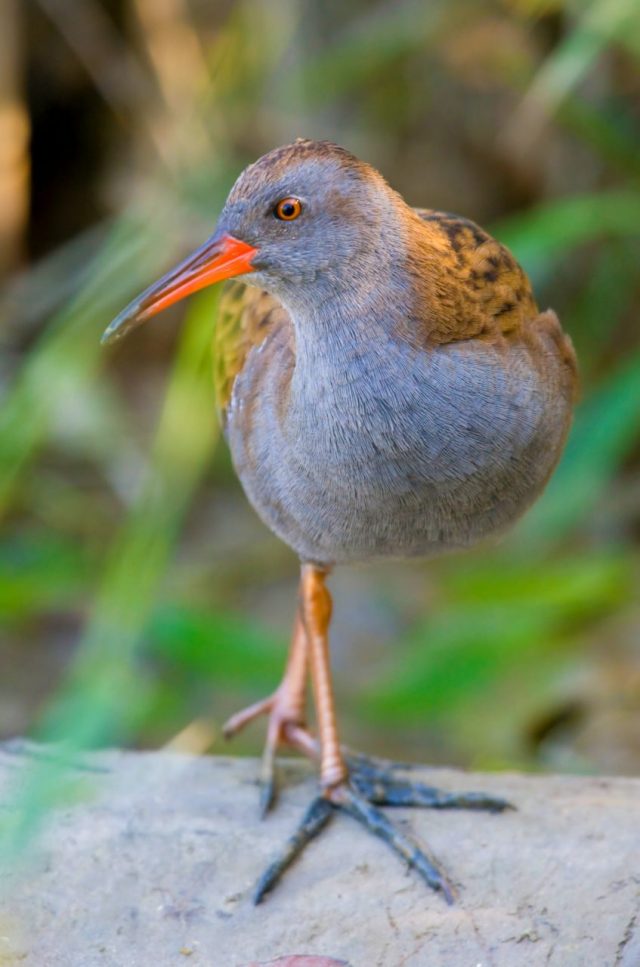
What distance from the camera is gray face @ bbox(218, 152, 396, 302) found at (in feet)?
9.73

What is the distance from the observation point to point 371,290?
2.99 meters

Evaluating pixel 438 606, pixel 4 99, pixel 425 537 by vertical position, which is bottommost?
pixel 438 606

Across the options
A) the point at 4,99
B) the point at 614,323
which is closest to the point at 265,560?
the point at 614,323

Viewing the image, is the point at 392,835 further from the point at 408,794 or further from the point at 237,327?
the point at 237,327

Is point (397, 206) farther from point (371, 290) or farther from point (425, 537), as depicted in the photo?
point (425, 537)

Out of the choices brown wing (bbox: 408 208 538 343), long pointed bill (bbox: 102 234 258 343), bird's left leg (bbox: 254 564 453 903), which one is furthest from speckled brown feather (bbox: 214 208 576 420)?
bird's left leg (bbox: 254 564 453 903)

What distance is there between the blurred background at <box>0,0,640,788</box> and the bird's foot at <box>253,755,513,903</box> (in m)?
0.61

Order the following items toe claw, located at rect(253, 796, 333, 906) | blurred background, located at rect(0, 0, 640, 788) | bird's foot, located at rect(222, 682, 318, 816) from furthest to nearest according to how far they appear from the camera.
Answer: blurred background, located at rect(0, 0, 640, 788)
bird's foot, located at rect(222, 682, 318, 816)
toe claw, located at rect(253, 796, 333, 906)

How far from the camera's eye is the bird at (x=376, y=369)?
298 centimetres

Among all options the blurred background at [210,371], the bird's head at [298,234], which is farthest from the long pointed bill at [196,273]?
the blurred background at [210,371]

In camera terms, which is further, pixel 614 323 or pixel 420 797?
pixel 614 323

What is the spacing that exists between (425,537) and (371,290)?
0.59 m

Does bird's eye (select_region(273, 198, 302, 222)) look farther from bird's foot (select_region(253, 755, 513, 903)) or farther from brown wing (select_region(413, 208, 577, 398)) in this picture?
bird's foot (select_region(253, 755, 513, 903))

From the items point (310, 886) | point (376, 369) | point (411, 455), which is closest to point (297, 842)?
point (310, 886)
